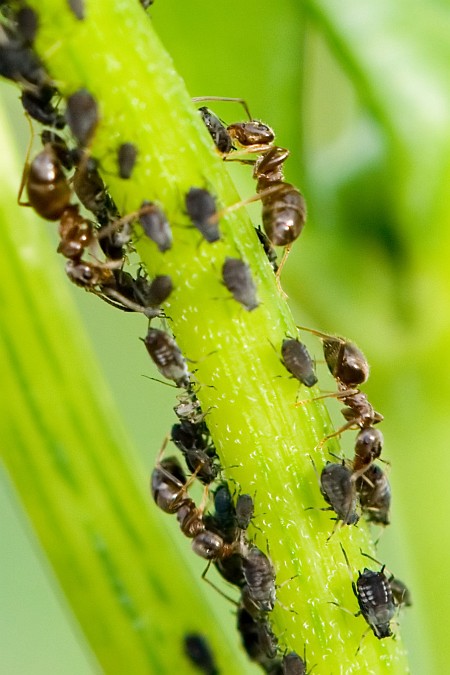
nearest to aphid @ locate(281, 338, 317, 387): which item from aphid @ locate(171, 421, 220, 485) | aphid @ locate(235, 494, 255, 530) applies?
aphid @ locate(235, 494, 255, 530)

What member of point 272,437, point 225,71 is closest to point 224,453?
point 272,437

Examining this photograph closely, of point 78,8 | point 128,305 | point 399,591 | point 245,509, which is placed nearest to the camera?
point 78,8

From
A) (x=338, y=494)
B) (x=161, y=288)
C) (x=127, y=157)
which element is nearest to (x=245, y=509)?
(x=338, y=494)

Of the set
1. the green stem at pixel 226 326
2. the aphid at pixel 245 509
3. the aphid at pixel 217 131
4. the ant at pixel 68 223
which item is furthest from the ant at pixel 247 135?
the aphid at pixel 245 509

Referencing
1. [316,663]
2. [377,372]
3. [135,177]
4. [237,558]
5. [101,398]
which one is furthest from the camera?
[377,372]

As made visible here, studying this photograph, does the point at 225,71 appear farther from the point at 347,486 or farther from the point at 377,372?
the point at 347,486

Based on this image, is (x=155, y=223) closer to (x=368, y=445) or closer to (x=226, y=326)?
(x=226, y=326)

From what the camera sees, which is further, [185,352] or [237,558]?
[237,558]
